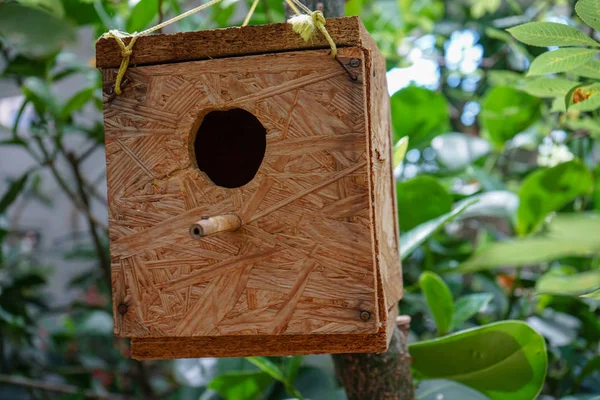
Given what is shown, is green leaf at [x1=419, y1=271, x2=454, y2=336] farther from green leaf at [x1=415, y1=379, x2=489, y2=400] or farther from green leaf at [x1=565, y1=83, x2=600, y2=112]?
green leaf at [x1=565, y1=83, x2=600, y2=112]

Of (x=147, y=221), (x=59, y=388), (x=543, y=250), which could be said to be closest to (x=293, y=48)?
(x=147, y=221)

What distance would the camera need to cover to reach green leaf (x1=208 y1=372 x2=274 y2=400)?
1.06m

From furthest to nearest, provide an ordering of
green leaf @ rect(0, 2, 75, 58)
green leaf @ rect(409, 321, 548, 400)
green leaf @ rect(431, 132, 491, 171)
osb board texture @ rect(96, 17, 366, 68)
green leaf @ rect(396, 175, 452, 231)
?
green leaf @ rect(431, 132, 491, 171), green leaf @ rect(396, 175, 452, 231), green leaf @ rect(409, 321, 548, 400), osb board texture @ rect(96, 17, 366, 68), green leaf @ rect(0, 2, 75, 58)

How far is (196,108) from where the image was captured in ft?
2.40

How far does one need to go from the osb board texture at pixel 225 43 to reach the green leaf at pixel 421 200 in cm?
42

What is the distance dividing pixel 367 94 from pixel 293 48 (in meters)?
0.10

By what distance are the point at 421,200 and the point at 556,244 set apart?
2.68 ft

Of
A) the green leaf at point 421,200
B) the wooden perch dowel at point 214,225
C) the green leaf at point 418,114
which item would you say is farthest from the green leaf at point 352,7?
the wooden perch dowel at point 214,225

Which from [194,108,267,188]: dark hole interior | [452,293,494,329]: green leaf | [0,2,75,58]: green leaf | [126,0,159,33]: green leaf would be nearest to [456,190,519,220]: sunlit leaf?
[452,293,494,329]: green leaf

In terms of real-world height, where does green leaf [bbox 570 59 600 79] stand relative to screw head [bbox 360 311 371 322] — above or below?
above

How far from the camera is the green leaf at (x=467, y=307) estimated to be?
1042 millimetres

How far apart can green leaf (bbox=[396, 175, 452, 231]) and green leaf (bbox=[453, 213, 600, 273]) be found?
78 cm

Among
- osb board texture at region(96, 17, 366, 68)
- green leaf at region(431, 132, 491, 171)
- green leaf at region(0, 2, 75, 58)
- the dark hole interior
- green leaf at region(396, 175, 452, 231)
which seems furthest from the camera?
green leaf at region(431, 132, 491, 171)

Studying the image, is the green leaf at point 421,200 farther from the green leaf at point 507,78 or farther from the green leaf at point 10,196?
the green leaf at point 10,196
